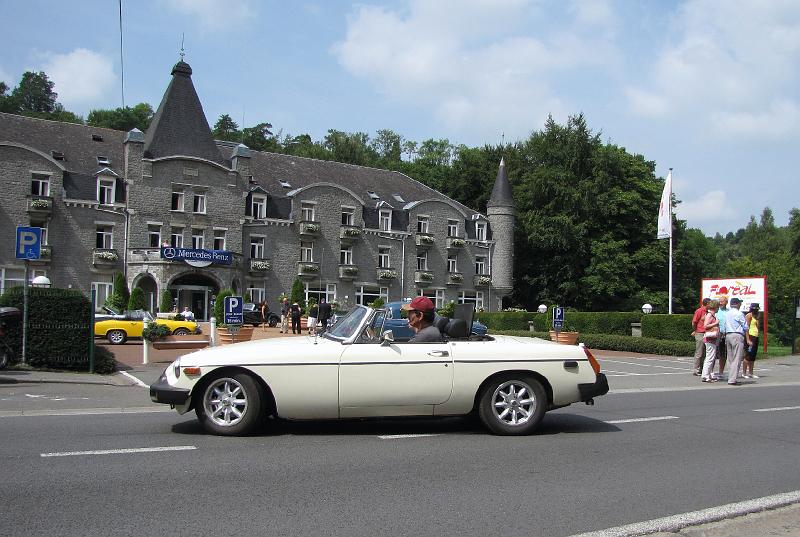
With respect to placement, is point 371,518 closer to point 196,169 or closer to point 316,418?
point 316,418

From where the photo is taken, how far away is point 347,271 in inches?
2208

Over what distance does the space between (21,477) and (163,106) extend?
48.4m

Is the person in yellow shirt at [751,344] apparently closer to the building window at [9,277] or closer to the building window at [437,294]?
the building window at [9,277]

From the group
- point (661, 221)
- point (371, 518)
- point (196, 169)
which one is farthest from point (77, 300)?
point (196, 169)

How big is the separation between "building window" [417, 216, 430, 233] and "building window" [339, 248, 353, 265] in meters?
6.85

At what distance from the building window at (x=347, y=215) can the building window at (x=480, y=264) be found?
41.7 feet

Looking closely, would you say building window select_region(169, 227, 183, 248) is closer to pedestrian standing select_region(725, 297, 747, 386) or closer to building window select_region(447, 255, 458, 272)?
building window select_region(447, 255, 458, 272)

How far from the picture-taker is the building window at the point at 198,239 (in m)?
50.1

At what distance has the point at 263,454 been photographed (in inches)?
287

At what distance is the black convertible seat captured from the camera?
8.80 meters

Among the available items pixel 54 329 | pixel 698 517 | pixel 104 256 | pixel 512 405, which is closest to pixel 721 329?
pixel 512 405

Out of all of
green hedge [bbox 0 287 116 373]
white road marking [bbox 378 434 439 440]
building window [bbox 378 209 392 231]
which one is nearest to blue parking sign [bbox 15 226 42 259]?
green hedge [bbox 0 287 116 373]

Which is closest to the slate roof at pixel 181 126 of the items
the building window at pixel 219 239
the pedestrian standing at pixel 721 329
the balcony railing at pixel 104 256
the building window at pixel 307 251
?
the building window at pixel 219 239

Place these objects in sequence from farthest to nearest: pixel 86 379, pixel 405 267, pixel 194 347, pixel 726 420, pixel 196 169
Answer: pixel 405 267, pixel 196 169, pixel 194 347, pixel 86 379, pixel 726 420
